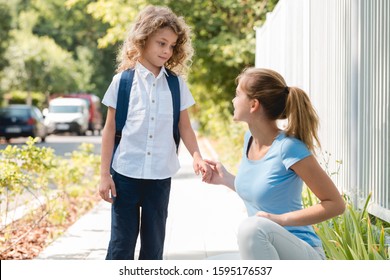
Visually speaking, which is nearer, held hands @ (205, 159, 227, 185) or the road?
held hands @ (205, 159, 227, 185)

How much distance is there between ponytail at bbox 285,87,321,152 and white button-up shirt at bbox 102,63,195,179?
1219 millimetres

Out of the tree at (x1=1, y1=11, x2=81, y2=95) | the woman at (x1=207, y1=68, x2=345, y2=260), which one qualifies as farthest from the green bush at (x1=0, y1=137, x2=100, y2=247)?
the tree at (x1=1, y1=11, x2=81, y2=95)

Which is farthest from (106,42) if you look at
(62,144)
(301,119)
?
(301,119)

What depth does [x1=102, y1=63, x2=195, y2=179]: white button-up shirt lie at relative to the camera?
14.7ft

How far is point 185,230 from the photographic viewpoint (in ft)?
26.9

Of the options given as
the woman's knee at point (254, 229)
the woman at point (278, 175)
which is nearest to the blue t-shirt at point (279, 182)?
the woman at point (278, 175)

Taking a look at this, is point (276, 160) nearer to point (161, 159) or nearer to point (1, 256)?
point (161, 159)

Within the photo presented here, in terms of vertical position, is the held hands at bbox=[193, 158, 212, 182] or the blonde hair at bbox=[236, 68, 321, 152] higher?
the blonde hair at bbox=[236, 68, 321, 152]

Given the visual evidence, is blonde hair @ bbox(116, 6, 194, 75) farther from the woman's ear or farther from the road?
the road

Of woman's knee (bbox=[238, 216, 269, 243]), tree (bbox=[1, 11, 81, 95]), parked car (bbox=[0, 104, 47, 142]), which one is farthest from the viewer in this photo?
tree (bbox=[1, 11, 81, 95])

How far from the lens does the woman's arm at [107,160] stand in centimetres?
441

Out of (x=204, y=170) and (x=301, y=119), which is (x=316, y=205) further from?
(x=204, y=170)

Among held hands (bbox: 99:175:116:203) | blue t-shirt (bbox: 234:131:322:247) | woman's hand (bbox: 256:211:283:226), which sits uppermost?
blue t-shirt (bbox: 234:131:322:247)

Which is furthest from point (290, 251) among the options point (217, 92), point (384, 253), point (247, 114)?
point (217, 92)
